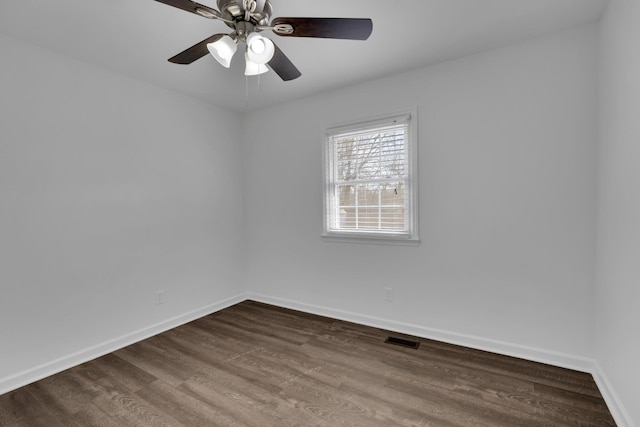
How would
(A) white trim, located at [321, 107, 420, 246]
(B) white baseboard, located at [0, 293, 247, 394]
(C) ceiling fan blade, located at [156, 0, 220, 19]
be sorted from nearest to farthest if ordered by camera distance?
(C) ceiling fan blade, located at [156, 0, 220, 19] → (B) white baseboard, located at [0, 293, 247, 394] → (A) white trim, located at [321, 107, 420, 246]

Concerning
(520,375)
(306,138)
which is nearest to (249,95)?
(306,138)

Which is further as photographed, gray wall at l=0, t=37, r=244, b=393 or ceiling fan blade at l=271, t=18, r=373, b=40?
gray wall at l=0, t=37, r=244, b=393

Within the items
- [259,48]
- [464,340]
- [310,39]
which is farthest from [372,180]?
[259,48]

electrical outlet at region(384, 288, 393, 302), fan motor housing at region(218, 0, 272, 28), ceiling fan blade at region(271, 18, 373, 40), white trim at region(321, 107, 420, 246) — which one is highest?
fan motor housing at region(218, 0, 272, 28)

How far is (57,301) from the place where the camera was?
7.91ft

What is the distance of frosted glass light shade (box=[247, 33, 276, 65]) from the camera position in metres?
1.59

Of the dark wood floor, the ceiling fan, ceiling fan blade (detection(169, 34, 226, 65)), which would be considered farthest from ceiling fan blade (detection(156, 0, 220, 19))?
the dark wood floor

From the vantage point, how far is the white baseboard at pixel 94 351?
218 centimetres

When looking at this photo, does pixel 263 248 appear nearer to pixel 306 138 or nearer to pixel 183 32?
pixel 306 138

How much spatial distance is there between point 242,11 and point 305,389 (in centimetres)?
236

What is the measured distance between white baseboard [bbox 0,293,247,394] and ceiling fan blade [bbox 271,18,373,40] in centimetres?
293

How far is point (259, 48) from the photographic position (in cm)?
164

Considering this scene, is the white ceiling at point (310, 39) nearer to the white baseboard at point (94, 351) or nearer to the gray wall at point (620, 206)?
the gray wall at point (620, 206)

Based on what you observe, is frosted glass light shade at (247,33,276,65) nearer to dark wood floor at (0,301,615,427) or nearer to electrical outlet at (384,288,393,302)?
dark wood floor at (0,301,615,427)
